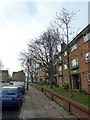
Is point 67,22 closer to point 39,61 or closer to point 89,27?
point 89,27

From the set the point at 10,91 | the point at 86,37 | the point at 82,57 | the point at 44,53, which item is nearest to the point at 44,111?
the point at 10,91

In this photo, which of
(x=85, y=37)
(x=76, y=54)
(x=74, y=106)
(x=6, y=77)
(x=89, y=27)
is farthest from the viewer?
(x=6, y=77)

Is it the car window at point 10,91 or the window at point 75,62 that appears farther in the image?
the window at point 75,62

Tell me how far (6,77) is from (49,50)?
8240cm

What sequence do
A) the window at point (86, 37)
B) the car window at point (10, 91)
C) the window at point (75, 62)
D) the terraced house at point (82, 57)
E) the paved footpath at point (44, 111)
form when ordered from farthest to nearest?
the window at point (75, 62)
the terraced house at point (82, 57)
the window at point (86, 37)
the car window at point (10, 91)
the paved footpath at point (44, 111)

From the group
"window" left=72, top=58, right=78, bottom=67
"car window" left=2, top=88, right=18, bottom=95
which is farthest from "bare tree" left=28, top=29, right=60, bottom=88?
"car window" left=2, top=88, right=18, bottom=95

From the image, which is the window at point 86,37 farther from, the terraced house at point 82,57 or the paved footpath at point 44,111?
the paved footpath at point 44,111

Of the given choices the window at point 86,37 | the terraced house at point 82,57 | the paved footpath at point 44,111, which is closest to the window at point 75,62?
the terraced house at point 82,57

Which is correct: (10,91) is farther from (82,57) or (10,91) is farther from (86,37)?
(82,57)

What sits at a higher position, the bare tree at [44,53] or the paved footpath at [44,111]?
the bare tree at [44,53]

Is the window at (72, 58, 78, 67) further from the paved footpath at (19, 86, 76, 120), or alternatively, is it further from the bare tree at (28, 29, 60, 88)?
the paved footpath at (19, 86, 76, 120)

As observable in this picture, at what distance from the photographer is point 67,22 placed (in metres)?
20.9

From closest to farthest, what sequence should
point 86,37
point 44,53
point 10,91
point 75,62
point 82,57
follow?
1. point 10,91
2. point 86,37
3. point 82,57
4. point 75,62
5. point 44,53

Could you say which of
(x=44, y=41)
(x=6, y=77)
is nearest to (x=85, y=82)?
(x=44, y=41)
